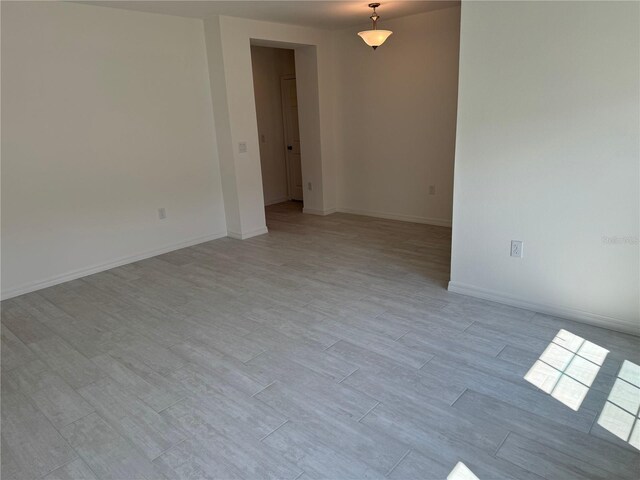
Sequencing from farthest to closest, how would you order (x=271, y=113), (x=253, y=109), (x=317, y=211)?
1. (x=271, y=113)
2. (x=317, y=211)
3. (x=253, y=109)

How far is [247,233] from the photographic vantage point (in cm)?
527

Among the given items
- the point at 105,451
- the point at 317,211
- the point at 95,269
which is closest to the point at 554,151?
the point at 105,451

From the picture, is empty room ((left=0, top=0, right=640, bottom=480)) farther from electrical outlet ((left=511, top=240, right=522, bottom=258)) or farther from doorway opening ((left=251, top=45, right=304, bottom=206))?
doorway opening ((left=251, top=45, right=304, bottom=206))

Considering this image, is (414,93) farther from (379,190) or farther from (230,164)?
(230,164)

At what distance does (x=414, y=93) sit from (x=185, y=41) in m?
2.66

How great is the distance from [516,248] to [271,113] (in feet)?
16.3

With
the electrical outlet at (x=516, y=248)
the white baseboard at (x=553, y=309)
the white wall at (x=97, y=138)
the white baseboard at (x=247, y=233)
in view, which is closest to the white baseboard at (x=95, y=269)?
the white wall at (x=97, y=138)

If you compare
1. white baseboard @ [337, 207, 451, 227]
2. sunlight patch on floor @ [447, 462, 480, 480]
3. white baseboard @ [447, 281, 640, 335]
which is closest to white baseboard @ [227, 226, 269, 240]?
white baseboard @ [337, 207, 451, 227]

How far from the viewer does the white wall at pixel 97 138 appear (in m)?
3.67

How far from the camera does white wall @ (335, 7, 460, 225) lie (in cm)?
496

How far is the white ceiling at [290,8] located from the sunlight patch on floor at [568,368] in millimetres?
3449

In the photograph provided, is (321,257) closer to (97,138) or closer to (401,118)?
(401,118)

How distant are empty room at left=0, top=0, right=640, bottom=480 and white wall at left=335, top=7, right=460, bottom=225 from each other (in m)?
0.03

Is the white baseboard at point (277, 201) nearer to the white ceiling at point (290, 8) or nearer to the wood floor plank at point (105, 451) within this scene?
the white ceiling at point (290, 8)
